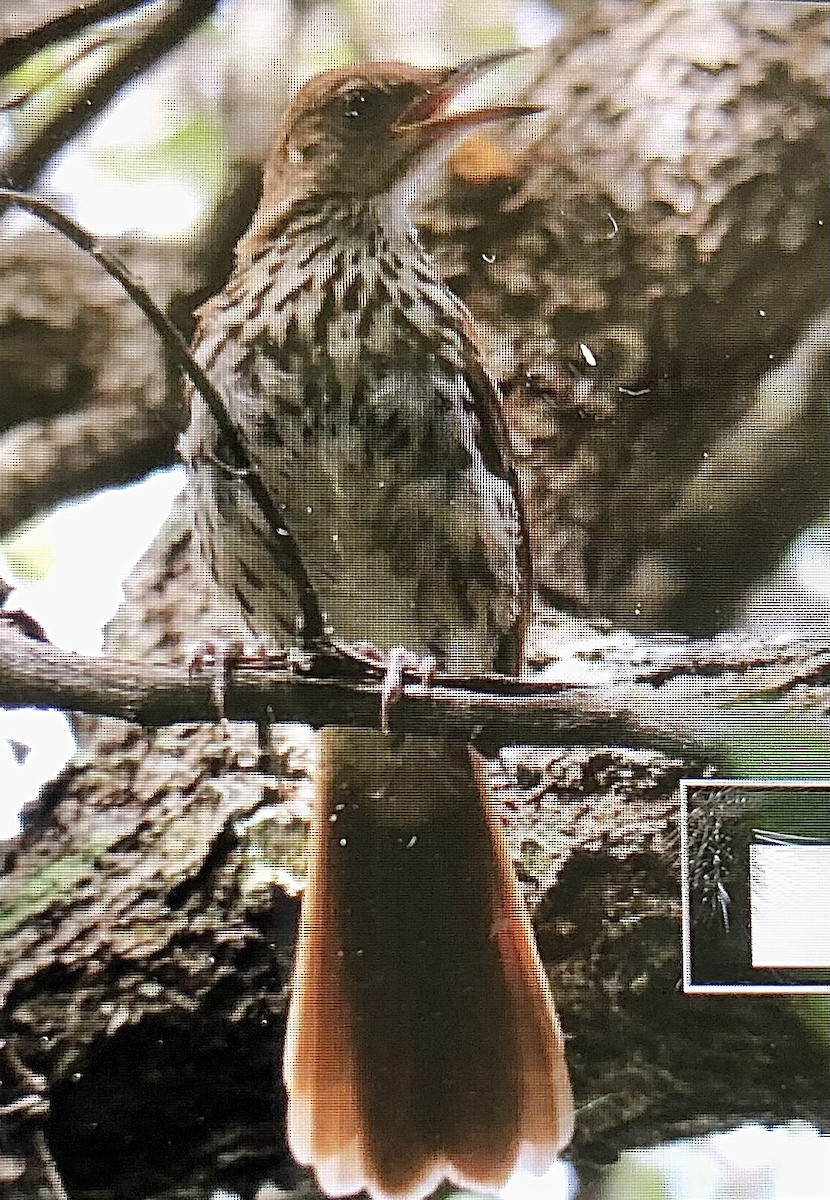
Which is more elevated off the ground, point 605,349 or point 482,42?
point 482,42

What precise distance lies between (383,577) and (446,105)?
0.37 metres

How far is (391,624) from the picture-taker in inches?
30.7

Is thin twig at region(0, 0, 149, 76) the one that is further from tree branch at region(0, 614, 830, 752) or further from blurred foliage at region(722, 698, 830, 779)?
blurred foliage at region(722, 698, 830, 779)

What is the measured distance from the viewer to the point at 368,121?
0.78 m

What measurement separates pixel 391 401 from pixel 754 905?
1.56 feet

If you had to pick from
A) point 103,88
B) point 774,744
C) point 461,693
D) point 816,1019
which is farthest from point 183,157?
point 816,1019

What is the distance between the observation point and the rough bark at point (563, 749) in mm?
729

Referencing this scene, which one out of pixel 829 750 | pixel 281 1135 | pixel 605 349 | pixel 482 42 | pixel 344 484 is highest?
pixel 482 42

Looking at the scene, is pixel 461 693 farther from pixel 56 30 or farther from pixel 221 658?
pixel 56 30

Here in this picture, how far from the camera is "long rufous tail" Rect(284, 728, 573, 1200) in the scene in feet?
2.37

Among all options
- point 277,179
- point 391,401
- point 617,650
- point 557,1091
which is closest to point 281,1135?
point 557,1091

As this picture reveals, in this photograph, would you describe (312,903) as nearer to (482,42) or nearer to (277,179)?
(277,179)
